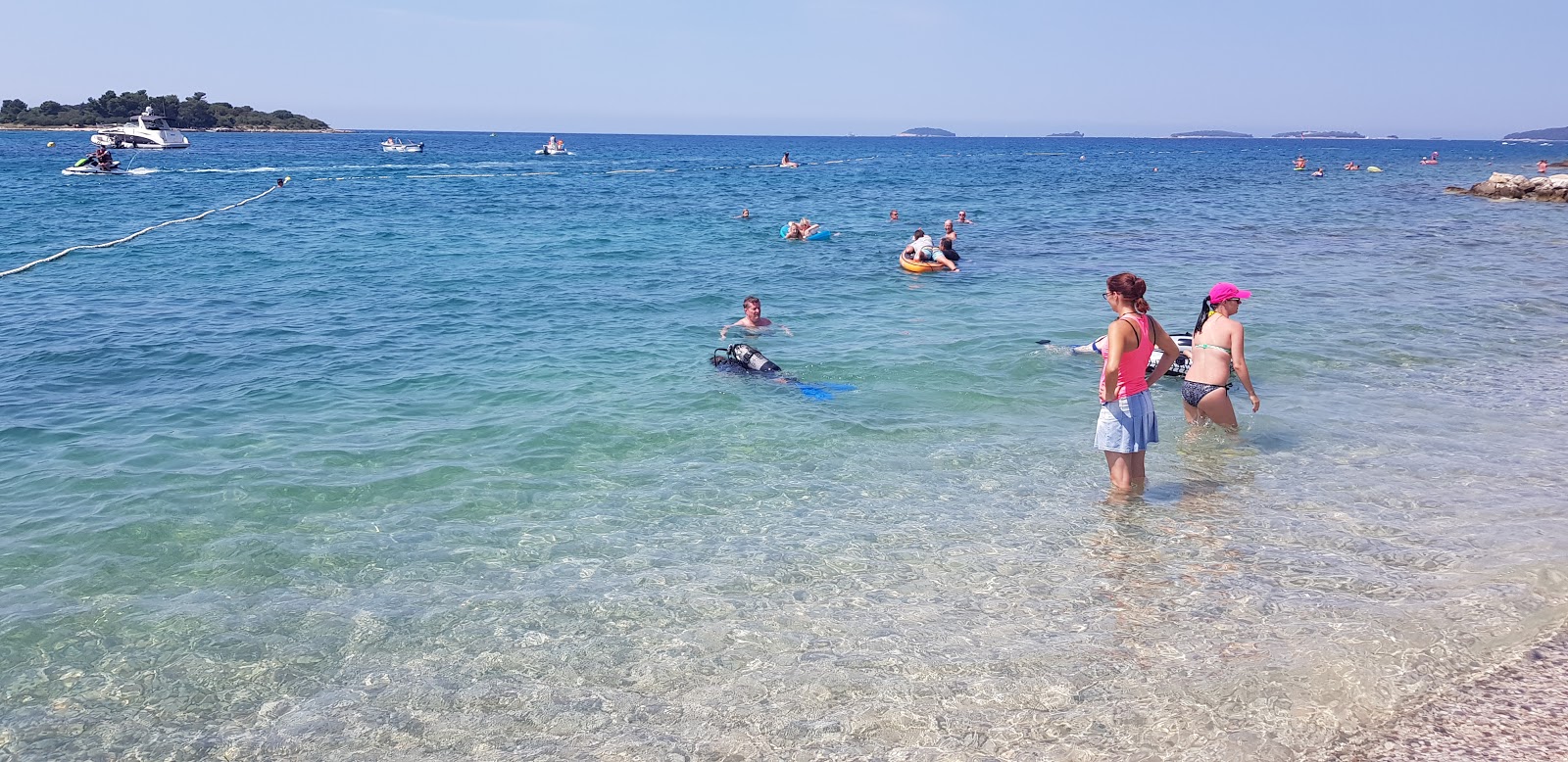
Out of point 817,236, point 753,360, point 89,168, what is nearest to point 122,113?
point 89,168

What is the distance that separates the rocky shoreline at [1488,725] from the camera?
4.20m

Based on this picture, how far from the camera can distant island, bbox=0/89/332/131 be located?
493ft

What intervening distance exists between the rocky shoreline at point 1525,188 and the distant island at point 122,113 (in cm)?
15986

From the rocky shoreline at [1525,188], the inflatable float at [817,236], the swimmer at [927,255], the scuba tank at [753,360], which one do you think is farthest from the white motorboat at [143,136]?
the rocky shoreline at [1525,188]

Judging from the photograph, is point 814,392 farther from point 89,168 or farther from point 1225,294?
point 89,168

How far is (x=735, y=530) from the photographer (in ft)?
23.5

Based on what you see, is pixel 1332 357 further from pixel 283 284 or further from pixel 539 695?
pixel 283 284

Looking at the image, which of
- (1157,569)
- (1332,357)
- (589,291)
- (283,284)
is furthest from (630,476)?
(283,284)

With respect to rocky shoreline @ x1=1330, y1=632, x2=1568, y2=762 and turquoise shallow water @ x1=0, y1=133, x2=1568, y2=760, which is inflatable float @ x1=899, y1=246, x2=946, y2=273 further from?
rocky shoreline @ x1=1330, y1=632, x2=1568, y2=762

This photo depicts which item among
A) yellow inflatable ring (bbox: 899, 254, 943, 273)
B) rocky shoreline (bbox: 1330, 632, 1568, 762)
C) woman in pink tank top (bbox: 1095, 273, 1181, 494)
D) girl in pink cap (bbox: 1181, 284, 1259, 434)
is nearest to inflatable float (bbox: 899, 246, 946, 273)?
yellow inflatable ring (bbox: 899, 254, 943, 273)

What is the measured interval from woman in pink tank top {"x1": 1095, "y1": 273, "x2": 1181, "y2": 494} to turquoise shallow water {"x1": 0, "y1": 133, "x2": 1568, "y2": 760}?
528mm

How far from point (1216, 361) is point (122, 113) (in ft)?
594

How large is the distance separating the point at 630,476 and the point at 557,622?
2670 mm

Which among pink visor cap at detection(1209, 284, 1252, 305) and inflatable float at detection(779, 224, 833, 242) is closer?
pink visor cap at detection(1209, 284, 1252, 305)
